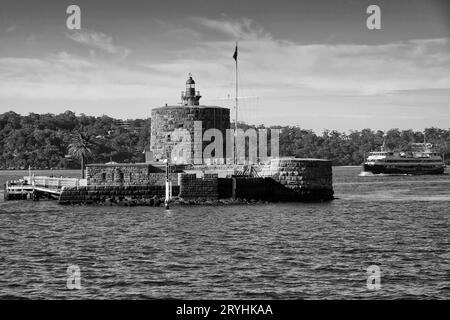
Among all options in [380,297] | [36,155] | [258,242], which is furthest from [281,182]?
[36,155]

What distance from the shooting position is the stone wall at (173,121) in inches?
2598

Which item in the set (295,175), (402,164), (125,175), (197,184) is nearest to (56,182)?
(125,175)

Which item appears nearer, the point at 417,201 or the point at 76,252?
the point at 76,252

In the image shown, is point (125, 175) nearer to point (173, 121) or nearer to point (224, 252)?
point (173, 121)

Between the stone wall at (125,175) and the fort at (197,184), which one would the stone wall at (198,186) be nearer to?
the fort at (197,184)

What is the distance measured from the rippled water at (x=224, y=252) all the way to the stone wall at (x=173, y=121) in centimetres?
1638

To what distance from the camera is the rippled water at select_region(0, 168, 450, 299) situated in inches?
910

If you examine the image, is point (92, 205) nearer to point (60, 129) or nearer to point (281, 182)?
point (281, 182)

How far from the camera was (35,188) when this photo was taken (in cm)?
6106

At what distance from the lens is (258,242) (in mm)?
33438
